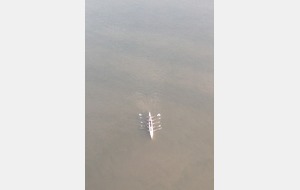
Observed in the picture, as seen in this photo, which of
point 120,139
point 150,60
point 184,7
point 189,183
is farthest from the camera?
point 184,7

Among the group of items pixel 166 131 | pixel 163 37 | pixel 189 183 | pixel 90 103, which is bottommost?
pixel 189 183

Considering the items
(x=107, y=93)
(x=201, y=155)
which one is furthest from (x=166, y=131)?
(x=107, y=93)

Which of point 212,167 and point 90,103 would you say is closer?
point 212,167

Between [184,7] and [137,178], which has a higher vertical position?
[184,7]

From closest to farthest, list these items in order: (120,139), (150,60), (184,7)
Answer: (120,139), (150,60), (184,7)

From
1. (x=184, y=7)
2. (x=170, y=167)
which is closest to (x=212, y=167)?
(x=170, y=167)

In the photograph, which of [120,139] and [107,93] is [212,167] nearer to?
[120,139]

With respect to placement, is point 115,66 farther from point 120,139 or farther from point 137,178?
point 137,178
